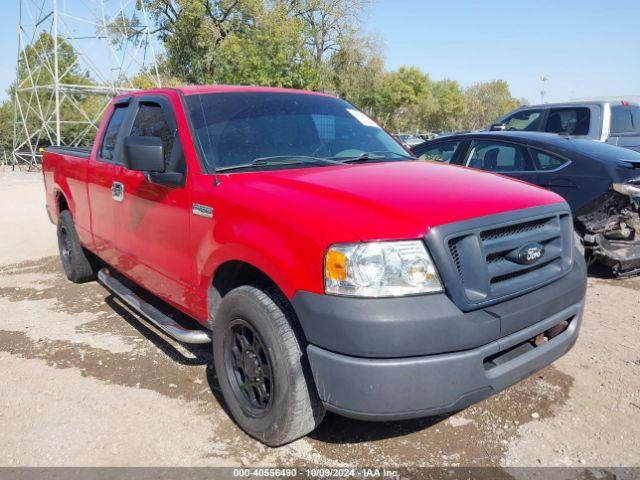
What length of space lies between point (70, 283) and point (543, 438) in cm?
519

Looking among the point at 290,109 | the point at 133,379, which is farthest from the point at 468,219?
the point at 133,379

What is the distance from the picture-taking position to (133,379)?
3.66m

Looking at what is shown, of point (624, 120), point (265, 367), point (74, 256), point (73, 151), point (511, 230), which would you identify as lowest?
point (74, 256)

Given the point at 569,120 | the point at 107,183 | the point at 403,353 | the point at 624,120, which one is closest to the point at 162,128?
the point at 107,183

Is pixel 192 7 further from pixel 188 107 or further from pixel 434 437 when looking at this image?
pixel 434 437

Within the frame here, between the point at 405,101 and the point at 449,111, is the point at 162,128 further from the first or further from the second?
the point at 449,111

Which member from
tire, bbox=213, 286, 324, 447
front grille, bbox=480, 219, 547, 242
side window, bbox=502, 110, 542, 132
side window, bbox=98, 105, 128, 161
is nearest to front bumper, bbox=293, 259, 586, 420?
tire, bbox=213, 286, 324, 447

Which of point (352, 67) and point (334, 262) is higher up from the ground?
point (352, 67)

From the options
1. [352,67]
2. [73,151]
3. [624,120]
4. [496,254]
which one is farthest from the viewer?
[352,67]

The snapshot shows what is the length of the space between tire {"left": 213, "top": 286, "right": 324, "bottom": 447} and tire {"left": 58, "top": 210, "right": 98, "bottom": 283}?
10.8 feet

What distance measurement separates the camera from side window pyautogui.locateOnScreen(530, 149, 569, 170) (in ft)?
18.1

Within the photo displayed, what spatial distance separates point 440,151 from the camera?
676 cm

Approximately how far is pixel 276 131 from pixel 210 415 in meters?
1.83

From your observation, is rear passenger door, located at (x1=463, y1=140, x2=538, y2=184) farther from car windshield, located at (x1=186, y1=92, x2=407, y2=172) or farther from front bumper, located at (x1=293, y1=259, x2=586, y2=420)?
front bumper, located at (x1=293, y1=259, x2=586, y2=420)
